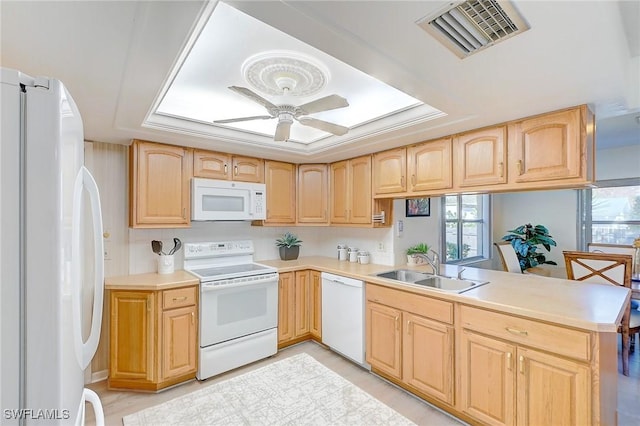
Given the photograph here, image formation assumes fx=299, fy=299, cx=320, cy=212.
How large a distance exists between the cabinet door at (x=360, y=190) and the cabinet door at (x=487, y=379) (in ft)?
5.32

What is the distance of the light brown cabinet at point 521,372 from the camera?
1614 millimetres

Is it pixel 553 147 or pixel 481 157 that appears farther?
pixel 481 157

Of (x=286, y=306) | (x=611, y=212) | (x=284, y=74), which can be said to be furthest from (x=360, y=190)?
(x=611, y=212)

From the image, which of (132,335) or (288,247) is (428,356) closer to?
(288,247)

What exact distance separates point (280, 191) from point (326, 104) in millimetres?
1937

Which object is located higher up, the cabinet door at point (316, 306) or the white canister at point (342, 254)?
the white canister at point (342, 254)

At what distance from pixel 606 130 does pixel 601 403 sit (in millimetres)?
3075

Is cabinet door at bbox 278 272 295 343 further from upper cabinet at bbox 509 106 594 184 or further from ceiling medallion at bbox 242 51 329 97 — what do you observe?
upper cabinet at bbox 509 106 594 184

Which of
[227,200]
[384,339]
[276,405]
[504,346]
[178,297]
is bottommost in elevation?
[276,405]

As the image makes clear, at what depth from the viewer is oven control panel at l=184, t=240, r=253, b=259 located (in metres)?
3.18

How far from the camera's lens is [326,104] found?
1.85 meters

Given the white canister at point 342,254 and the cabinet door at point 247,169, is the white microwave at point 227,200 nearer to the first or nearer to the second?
the cabinet door at point 247,169

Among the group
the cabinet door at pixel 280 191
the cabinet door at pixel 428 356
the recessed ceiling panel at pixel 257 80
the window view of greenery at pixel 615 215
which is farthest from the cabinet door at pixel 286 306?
the window view of greenery at pixel 615 215

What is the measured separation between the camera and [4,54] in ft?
4.36
